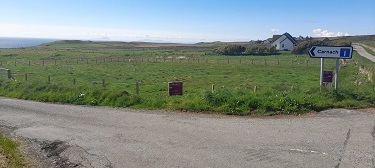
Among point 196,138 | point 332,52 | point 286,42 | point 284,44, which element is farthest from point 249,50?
point 196,138

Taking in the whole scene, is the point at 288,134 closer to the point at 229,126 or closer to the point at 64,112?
the point at 229,126

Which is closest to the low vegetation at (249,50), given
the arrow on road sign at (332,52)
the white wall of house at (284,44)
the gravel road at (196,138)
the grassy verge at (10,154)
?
the white wall of house at (284,44)

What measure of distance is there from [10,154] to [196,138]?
165 inches

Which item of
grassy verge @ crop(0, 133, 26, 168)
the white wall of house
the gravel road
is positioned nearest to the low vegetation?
the white wall of house

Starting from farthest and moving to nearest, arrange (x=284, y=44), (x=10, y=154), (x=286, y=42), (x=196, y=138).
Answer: (x=284, y=44) → (x=286, y=42) → (x=196, y=138) → (x=10, y=154)

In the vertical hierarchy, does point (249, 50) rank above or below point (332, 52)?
below

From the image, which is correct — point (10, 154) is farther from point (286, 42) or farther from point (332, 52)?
point (286, 42)

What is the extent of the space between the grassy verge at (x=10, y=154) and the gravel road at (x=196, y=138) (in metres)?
0.54

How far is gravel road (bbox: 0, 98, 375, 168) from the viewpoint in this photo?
7098mm

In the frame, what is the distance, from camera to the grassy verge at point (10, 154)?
7.32 meters

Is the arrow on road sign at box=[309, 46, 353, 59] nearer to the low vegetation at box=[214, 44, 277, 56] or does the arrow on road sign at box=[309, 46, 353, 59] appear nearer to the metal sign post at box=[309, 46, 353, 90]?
the metal sign post at box=[309, 46, 353, 90]

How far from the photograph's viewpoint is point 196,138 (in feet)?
28.3

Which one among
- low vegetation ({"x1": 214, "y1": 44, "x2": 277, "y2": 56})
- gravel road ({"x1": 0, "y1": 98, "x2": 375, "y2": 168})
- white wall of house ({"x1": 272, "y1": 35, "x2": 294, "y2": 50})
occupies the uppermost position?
white wall of house ({"x1": 272, "y1": 35, "x2": 294, "y2": 50})

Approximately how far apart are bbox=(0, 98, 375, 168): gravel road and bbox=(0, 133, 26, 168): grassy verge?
0.54m
